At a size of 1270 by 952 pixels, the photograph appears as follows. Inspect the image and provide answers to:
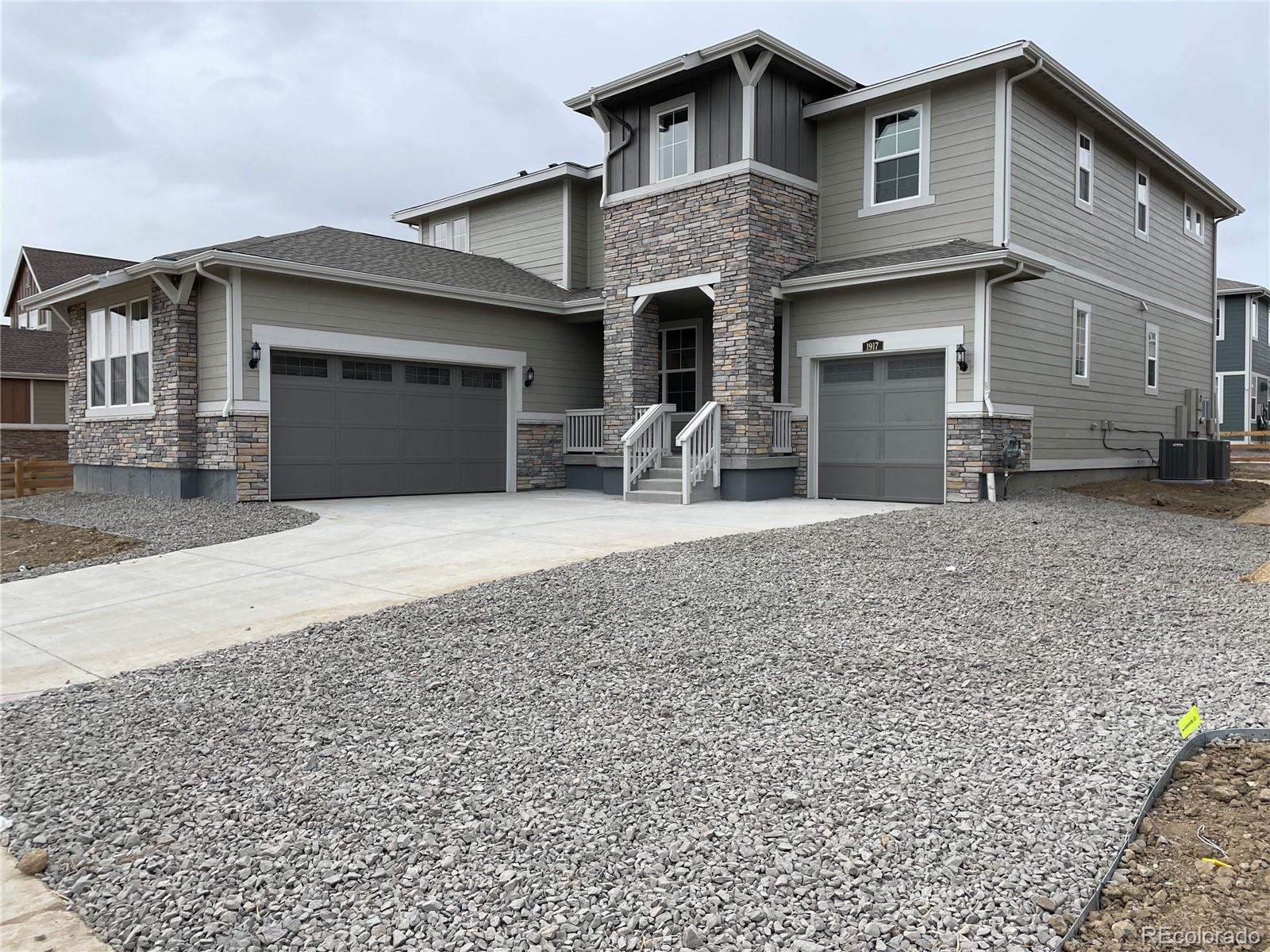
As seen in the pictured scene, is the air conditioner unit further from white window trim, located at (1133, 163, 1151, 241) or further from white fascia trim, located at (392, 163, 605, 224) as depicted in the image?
white fascia trim, located at (392, 163, 605, 224)

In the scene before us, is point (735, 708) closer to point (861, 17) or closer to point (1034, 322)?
point (1034, 322)

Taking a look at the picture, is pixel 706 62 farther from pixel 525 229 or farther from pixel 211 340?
pixel 211 340

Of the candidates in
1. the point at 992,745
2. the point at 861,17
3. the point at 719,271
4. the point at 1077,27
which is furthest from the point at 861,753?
the point at 1077,27

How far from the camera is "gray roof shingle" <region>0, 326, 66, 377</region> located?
994 inches

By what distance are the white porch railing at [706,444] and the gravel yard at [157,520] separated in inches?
211

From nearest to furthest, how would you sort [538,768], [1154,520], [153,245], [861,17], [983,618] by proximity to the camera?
1. [538,768]
2. [983,618]
3. [1154,520]
4. [861,17]
5. [153,245]

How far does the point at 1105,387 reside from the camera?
14961mm

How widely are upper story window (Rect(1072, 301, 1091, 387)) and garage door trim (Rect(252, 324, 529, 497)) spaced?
30.5 feet

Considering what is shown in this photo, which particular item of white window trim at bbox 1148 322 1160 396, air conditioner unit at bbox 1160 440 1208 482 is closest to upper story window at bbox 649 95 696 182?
white window trim at bbox 1148 322 1160 396

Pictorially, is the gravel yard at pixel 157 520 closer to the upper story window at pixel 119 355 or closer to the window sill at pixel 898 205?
the upper story window at pixel 119 355

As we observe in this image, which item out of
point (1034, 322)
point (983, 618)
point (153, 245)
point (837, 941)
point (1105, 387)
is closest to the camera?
point (837, 941)

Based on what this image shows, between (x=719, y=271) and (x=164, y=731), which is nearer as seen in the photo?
(x=164, y=731)

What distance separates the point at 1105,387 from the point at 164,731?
1533 centimetres

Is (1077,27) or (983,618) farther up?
(1077,27)
